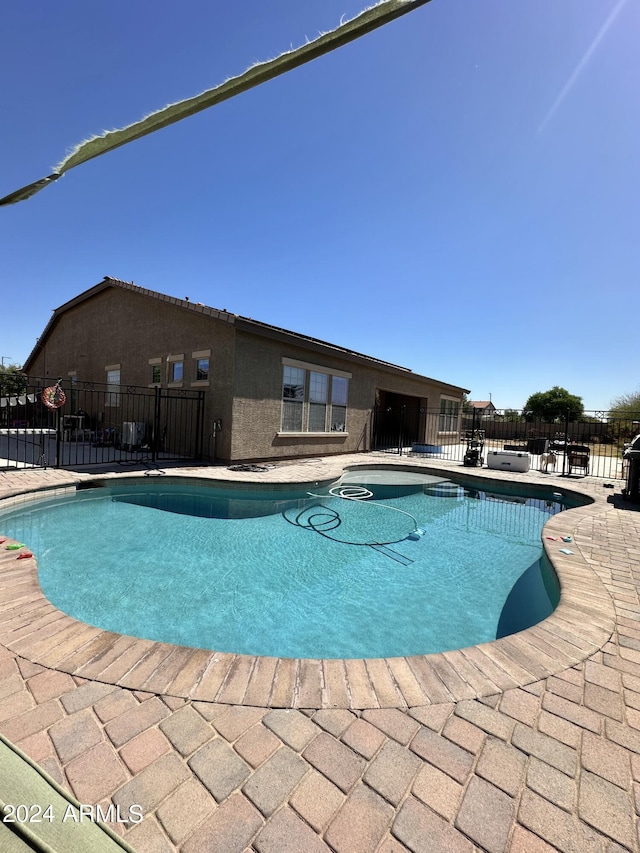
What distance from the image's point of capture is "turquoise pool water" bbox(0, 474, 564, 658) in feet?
11.6

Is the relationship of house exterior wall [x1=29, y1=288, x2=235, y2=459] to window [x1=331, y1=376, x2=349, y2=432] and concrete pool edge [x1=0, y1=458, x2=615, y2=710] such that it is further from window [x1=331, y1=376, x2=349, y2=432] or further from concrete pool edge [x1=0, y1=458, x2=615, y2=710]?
concrete pool edge [x1=0, y1=458, x2=615, y2=710]

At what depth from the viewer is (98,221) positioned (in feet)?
38.1

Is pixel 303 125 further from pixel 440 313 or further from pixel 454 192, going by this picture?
pixel 440 313

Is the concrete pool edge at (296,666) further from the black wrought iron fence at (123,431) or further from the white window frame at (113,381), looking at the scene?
the white window frame at (113,381)

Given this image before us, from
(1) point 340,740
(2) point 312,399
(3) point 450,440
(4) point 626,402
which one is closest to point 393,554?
(1) point 340,740

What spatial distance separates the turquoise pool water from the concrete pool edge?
3.03ft

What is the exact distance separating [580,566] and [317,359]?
973 cm

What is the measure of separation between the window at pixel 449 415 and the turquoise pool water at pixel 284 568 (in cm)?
1364

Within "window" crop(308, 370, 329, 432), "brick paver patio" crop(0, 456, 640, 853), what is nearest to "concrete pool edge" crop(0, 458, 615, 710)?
"brick paver patio" crop(0, 456, 640, 853)

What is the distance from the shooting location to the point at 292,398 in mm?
11711

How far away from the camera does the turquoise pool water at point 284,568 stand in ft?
11.6

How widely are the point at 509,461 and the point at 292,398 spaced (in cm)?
790

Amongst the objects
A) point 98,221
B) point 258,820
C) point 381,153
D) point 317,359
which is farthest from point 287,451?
point 258,820

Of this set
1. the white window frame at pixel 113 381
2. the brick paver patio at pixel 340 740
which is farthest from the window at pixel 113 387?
the brick paver patio at pixel 340 740
